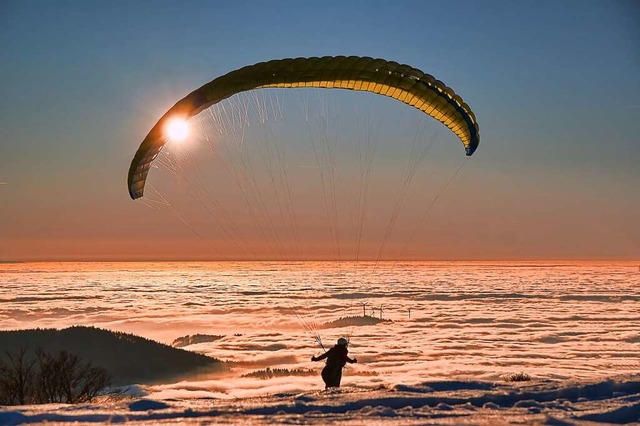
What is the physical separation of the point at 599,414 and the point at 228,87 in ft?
37.4

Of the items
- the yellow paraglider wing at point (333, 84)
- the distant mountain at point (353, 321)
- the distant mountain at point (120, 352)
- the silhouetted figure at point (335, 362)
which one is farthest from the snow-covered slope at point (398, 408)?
the distant mountain at point (353, 321)

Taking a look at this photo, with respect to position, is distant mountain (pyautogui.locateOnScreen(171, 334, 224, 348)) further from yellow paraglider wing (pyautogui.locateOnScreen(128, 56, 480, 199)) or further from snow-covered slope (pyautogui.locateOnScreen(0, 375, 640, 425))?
snow-covered slope (pyautogui.locateOnScreen(0, 375, 640, 425))

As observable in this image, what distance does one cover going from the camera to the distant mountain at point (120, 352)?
69438 mm

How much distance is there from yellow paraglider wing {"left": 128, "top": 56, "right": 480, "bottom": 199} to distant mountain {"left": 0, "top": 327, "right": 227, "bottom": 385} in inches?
2400

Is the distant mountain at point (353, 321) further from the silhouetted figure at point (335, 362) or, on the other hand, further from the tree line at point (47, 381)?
the silhouetted figure at point (335, 362)

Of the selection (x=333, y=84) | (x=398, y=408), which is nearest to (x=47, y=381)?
(x=333, y=84)

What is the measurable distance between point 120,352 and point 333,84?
66.5 metres

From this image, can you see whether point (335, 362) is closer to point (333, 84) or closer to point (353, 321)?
point (333, 84)

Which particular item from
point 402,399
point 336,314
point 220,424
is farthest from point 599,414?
point 336,314

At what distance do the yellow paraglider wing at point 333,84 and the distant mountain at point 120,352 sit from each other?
6095 cm

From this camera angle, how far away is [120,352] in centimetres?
7325

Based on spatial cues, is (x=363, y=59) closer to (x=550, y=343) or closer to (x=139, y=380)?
(x=139, y=380)

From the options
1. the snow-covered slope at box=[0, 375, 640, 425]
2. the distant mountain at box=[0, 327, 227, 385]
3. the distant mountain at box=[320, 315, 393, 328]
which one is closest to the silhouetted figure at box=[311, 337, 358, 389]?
the snow-covered slope at box=[0, 375, 640, 425]

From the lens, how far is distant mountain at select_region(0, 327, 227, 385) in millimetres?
69438
